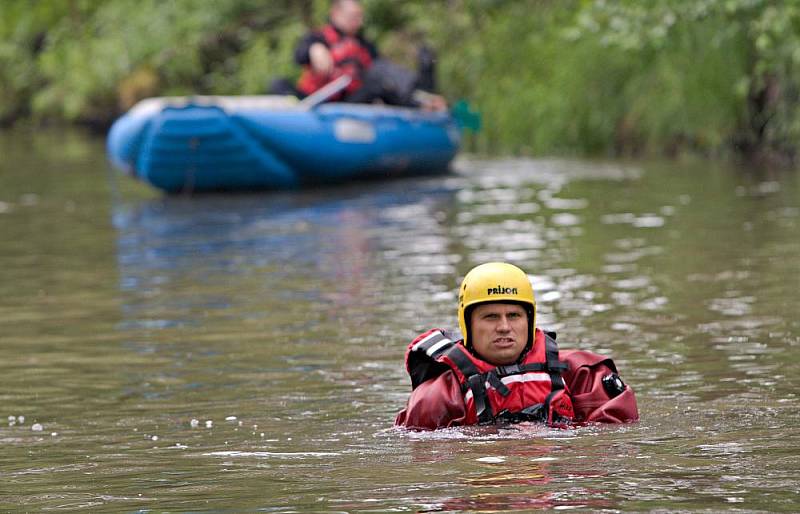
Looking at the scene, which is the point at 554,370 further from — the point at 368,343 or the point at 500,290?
the point at 368,343

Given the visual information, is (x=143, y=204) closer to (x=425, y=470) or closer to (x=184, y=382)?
(x=184, y=382)

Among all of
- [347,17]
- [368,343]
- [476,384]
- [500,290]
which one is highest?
[347,17]

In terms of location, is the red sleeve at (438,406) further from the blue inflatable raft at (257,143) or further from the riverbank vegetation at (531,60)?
the blue inflatable raft at (257,143)

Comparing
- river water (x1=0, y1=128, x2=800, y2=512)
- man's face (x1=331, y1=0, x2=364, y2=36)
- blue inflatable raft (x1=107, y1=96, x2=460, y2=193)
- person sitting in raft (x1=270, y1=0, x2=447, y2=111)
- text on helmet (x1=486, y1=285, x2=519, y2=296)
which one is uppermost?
man's face (x1=331, y1=0, x2=364, y2=36)

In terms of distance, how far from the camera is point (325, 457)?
674cm

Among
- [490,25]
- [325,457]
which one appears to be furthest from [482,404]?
[490,25]

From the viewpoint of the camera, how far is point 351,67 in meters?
20.8

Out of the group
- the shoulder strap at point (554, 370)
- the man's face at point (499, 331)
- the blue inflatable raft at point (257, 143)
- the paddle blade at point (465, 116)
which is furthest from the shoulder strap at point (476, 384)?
the paddle blade at point (465, 116)

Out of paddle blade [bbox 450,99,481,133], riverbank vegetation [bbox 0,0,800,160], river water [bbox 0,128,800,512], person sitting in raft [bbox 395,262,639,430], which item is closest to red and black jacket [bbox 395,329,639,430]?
person sitting in raft [bbox 395,262,639,430]

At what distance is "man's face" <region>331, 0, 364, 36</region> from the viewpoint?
20.5 meters

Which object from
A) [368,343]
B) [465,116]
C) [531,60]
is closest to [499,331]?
[368,343]

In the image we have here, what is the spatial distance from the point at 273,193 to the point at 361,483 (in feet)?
47.6

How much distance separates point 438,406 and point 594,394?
0.63m

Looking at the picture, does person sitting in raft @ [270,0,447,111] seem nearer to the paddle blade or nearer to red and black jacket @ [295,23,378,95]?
red and black jacket @ [295,23,378,95]
